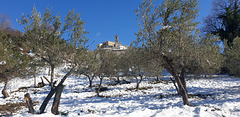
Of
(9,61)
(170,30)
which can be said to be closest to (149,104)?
(170,30)

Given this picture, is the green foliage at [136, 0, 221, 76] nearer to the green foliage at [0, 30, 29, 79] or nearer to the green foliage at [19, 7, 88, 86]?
the green foliage at [19, 7, 88, 86]

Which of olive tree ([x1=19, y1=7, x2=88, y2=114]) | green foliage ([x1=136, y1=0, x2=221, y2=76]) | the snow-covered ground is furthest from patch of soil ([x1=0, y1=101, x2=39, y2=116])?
green foliage ([x1=136, y1=0, x2=221, y2=76])

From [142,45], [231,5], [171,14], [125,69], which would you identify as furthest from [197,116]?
[231,5]

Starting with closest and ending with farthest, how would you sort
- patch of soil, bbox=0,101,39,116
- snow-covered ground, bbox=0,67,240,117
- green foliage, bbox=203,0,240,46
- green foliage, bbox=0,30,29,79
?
snow-covered ground, bbox=0,67,240,117 < patch of soil, bbox=0,101,39,116 < green foliage, bbox=0,30,29,79 < green foliage, bbox=203,0,240,46

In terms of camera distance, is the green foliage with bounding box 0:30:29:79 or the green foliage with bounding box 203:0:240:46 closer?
the green foliage with bounding box 0:30:29:79

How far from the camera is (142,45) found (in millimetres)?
9727

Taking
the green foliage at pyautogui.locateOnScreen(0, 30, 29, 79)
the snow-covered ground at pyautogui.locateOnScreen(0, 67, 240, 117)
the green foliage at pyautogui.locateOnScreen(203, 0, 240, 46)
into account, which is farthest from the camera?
the green foliage at pyautogui.locateOnScreen(203, 0, 240, 46)

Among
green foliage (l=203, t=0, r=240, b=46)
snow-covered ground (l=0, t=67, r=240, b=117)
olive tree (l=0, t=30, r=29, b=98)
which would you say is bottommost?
snow-covered ground (l=0, t=67, r=240, b=117)

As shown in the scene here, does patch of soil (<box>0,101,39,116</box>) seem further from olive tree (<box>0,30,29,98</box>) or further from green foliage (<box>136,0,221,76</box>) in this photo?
green foliage (<box>136,0,221,76</box>)

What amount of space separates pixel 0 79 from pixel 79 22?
16.3 m

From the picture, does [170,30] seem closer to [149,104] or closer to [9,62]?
[149,104]

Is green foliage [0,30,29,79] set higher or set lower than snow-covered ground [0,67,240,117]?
higher

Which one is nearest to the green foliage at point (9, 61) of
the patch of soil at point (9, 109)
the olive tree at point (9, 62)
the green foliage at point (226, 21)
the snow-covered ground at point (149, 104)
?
the olive tree at point (9, 62)

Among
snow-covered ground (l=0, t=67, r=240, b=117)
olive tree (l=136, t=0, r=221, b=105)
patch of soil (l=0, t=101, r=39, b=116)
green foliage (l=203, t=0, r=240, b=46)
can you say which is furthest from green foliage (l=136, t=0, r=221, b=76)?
green foliage (l=203, t=0, r=240, b=46)
